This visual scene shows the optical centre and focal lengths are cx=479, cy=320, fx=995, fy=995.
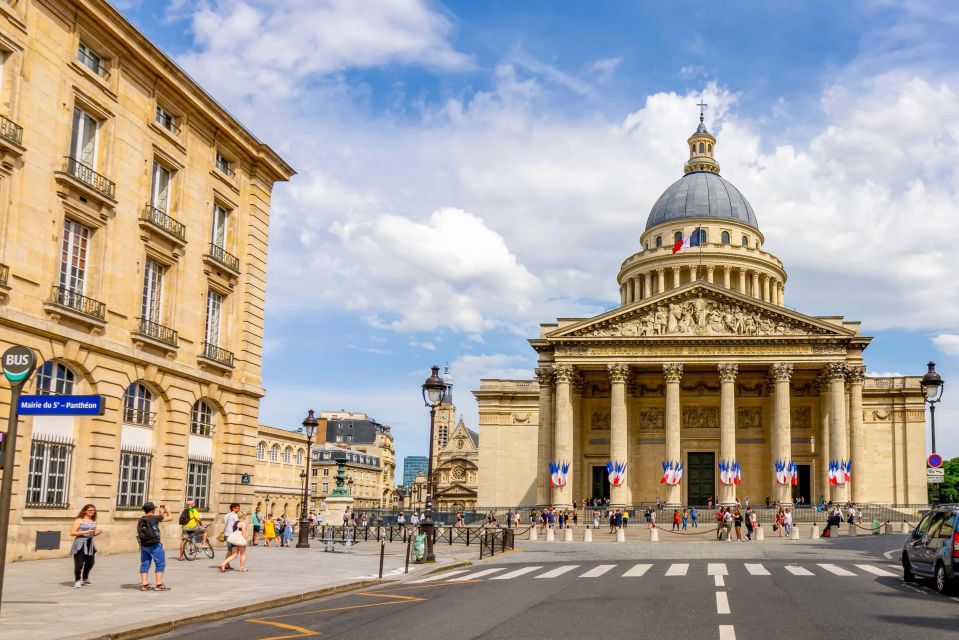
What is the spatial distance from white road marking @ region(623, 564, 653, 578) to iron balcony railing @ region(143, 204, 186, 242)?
17940 mm

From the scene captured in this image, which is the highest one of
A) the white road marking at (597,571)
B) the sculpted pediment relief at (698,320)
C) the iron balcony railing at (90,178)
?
the sculpted pediment relief at (698,320)

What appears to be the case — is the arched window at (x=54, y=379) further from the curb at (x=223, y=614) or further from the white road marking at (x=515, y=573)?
the white road marking at (x=515, y=573)

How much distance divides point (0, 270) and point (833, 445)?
55621 millimetres

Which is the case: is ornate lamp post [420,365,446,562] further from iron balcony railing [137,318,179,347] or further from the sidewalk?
iron balcony railing [137,318,179,347]

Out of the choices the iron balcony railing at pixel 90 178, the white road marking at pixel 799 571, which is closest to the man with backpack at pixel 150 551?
the iron balcony railing at pixel 90 178

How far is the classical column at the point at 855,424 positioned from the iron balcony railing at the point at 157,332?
4987 centimetres

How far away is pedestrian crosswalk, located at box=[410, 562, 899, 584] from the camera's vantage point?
23.6 metres

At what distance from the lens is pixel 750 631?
13148mm

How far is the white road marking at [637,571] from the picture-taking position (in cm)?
2383

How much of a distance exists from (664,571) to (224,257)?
1994cm

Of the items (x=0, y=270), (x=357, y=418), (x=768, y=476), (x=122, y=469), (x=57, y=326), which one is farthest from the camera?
(x=357, y=418)

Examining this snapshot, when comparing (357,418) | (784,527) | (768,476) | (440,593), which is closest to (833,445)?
(768,476)

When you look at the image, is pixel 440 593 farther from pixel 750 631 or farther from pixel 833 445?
pixel 833 445

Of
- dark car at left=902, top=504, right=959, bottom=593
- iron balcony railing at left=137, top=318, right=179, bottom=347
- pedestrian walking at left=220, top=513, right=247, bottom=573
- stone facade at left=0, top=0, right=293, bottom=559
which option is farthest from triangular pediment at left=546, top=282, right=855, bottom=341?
dark car at left=902, top=504, right=959, bottom=593
